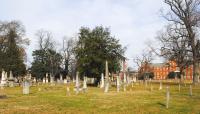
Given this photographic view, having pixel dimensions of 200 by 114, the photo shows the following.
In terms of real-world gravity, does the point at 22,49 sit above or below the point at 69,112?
above

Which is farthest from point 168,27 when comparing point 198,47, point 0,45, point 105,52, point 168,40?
point 0,45

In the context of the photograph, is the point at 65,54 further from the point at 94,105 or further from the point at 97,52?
the point at 94,105

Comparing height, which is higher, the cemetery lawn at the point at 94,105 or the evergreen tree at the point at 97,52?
the evergreen tree at the point at 97,52

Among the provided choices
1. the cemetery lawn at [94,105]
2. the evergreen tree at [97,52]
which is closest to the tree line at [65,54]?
the evergreen tree at [97,52]

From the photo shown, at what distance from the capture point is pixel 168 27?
69.3 m

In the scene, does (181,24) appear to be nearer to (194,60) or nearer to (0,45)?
(194,60)

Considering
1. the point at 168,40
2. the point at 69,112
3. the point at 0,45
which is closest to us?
the point at 69,112

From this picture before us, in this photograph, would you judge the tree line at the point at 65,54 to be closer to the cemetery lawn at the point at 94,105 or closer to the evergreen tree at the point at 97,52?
the evergreen tree at the point at 97,52

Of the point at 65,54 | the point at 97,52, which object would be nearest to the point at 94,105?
Answer: the point at 97,52

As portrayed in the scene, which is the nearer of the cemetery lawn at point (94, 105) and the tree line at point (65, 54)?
the cemetery lawn at point (94, 105)

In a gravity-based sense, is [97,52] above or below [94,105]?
above

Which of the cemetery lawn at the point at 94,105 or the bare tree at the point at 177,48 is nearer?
the cemetery lawn at the point at 94,105

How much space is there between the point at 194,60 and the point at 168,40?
650cm

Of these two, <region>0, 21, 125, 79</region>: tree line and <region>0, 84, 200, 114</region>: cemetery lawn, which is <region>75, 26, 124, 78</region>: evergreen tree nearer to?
<region>0, 21, 125, 79</region>: tree line
